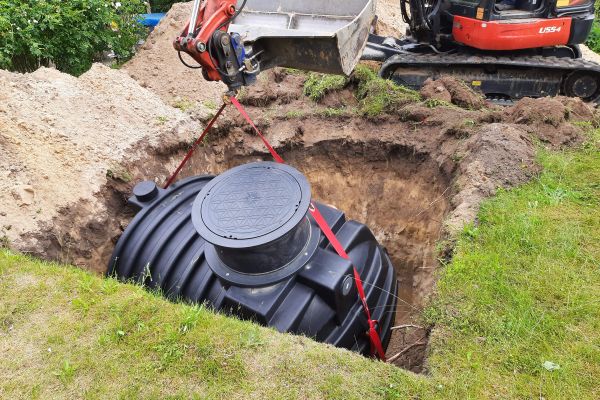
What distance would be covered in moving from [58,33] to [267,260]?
19.2ft

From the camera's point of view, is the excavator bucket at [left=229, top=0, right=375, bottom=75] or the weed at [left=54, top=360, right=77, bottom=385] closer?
the weed at [left=54, top=360, right=77, bottom=385]

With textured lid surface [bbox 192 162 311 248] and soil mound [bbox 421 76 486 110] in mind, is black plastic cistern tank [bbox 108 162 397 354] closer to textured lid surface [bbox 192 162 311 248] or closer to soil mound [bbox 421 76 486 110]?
textured lid surface [bbox 192 162 311 248]

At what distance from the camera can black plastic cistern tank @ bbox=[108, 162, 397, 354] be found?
3.25 metres

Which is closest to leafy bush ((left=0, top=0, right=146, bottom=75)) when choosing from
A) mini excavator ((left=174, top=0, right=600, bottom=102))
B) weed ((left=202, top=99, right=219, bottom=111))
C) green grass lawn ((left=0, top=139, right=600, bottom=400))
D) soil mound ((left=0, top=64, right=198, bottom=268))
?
soil mound ((left=0, top=64, right=198, bottom=268))

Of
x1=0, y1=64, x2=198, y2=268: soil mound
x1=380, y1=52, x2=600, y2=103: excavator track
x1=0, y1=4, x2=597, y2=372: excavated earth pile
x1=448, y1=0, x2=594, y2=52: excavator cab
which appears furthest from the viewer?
x1=380, y1=52, x2=600, y2=103: excavator track

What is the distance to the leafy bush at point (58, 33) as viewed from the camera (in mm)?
6484

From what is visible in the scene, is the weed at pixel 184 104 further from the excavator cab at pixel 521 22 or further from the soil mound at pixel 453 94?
the excavator cab at pixel 521 22

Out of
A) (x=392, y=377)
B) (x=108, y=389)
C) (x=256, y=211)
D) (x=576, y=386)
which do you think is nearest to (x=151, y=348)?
(x=108, y=389)

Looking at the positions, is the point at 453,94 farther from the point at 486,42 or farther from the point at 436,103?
the point at 486,42

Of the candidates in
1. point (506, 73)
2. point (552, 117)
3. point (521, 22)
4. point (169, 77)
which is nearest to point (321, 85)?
point (169, 77)

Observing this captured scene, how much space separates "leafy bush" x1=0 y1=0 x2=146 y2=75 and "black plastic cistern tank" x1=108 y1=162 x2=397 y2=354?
421 cm

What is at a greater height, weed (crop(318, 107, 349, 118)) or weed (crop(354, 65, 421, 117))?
weed (crop(354, 65, 421, 117))

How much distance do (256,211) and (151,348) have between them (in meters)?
1.14

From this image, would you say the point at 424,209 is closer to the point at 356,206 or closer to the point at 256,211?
the point at 356,206
